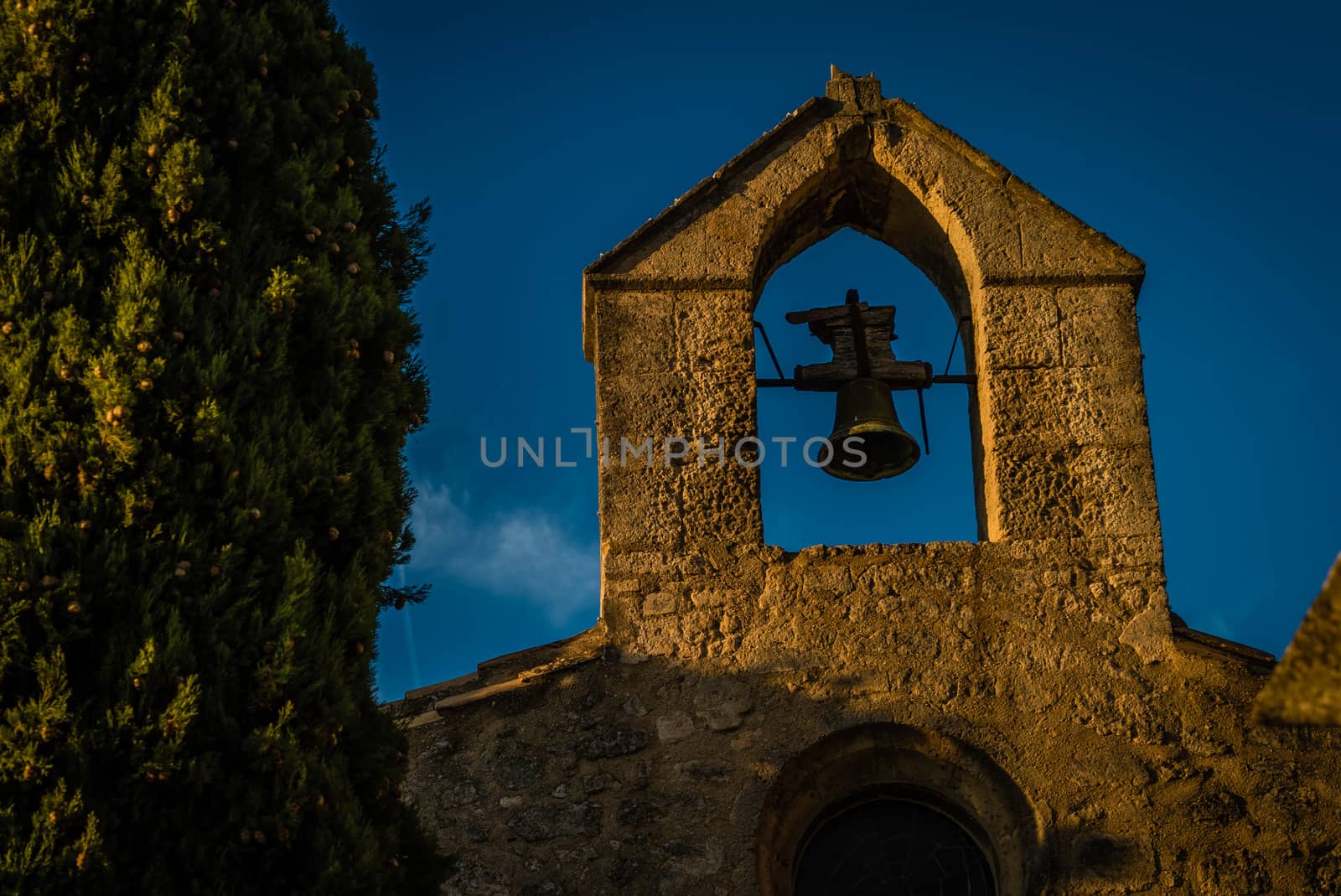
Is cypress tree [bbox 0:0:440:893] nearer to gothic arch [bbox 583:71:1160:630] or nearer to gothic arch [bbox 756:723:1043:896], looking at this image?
gothic arch [bbox 583:71:1160:630]

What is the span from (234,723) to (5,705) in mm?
555

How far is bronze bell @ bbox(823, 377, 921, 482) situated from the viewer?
638cm

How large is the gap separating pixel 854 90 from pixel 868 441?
1.52 metres

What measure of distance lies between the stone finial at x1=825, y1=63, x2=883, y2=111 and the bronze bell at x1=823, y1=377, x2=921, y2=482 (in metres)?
1.19

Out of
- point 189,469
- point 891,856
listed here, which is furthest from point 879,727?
point 189,469

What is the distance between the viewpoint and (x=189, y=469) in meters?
4.25

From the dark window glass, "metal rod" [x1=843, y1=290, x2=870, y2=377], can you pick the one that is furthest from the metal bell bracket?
the dark window glass

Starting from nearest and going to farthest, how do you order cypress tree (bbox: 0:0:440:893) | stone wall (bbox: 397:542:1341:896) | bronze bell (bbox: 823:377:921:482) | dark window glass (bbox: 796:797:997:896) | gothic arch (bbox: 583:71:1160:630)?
cypress tree (bbox: 0:0:440:893) → stone wall (bbox: 397:542:1341:896) → dark window glass (bbox: 796:797:997:896) → gothic arch (bbox: 583:71:1160:630) → bronze bell (bbox: 823:377:921:482)

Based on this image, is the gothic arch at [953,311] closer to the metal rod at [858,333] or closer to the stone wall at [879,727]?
the stone wall at [879,727]

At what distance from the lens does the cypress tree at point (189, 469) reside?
390 centimetres

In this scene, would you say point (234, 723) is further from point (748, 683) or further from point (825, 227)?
point (825, 227)

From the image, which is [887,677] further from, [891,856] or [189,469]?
[189,469]

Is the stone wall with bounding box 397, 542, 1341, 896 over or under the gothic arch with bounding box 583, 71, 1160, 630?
under

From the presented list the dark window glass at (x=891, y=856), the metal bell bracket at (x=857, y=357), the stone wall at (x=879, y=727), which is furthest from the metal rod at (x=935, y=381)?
the dark window glass at (x=891, y=856)
